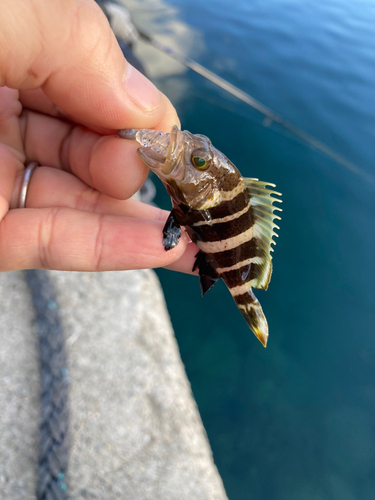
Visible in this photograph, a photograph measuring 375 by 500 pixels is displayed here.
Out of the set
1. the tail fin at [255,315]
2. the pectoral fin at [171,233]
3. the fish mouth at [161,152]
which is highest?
the fish mouth at [161,152]

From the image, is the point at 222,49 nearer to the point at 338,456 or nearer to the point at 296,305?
the point at 296,305

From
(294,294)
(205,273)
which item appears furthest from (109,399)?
(294,294)

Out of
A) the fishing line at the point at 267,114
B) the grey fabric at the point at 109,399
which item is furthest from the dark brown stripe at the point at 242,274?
the fishing line at the point at 267,114

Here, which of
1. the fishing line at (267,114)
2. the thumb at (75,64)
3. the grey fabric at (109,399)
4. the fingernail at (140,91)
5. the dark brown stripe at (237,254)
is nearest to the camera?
the thumb at (75,64)

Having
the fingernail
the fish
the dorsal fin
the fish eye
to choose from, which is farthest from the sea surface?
the fingernail

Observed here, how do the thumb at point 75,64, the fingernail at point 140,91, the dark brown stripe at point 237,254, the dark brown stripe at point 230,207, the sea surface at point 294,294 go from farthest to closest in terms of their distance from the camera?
the sea surface at point 294,294
the dark brown stripe at point 237,254
the dark brown stripe at point 230,207
the fingernail at point 140,91
the thumb at point 75,64

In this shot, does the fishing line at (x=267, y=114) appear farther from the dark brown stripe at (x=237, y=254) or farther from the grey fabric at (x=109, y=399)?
the dark brown stripe at (x=237, y=254)

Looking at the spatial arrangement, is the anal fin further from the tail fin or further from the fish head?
the fish head
